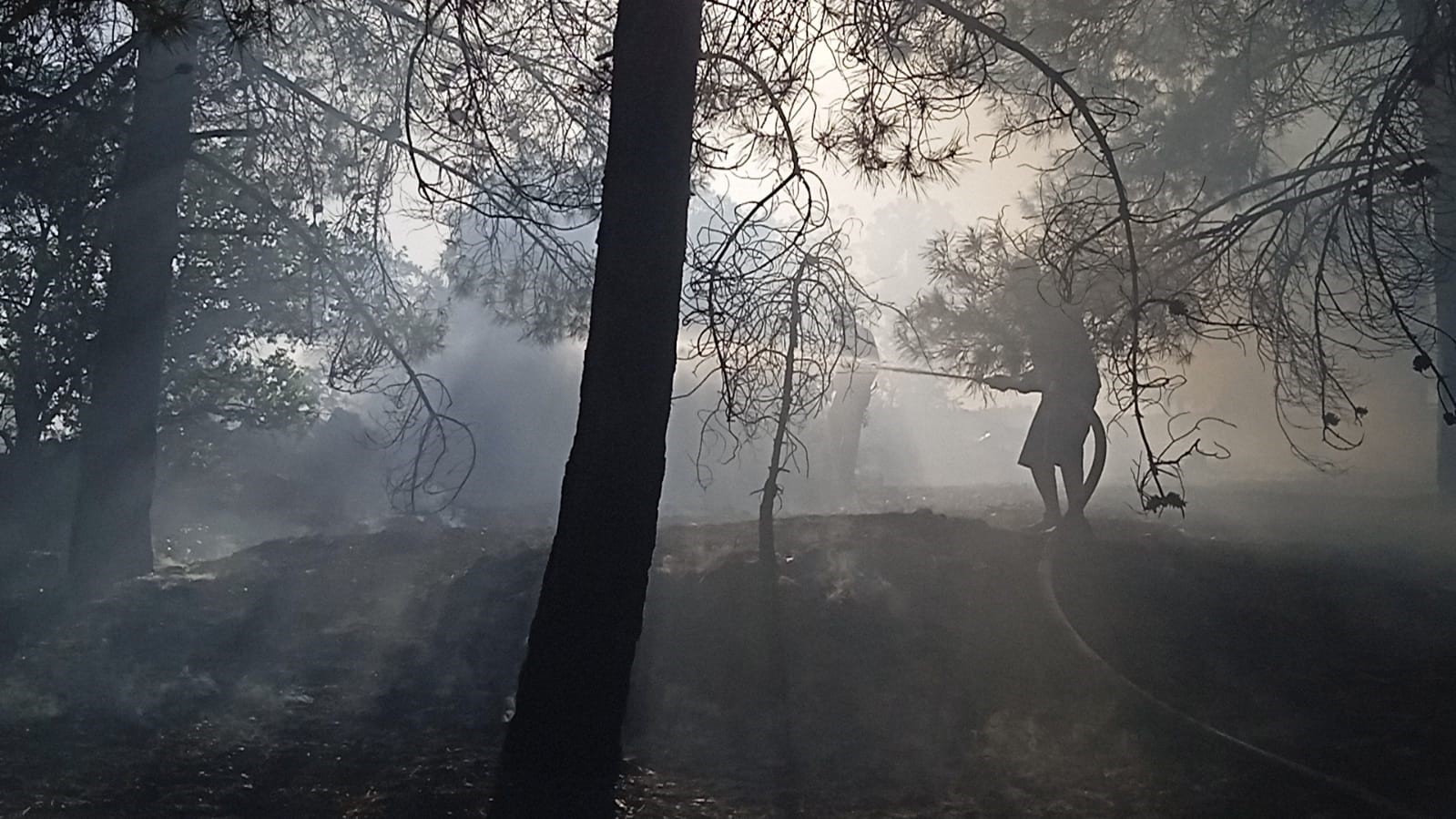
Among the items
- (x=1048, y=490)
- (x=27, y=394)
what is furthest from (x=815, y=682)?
(x=27, y=394)

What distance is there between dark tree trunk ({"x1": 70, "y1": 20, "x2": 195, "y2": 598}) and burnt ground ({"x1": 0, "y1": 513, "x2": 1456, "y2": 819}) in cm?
72

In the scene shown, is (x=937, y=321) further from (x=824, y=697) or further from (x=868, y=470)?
(x=868, y=470)

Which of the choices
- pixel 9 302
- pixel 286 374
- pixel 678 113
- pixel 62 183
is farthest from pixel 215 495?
pixel 678 113

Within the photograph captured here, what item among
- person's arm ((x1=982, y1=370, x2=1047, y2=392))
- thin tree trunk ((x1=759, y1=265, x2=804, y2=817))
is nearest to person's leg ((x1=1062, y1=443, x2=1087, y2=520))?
person's arm ((x1=982, y1=370, x2=1047, y2=392))

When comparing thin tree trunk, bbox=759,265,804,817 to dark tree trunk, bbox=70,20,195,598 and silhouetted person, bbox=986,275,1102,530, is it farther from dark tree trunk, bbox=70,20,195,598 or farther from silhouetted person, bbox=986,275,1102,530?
dark tree trunk, bbox=70,20,195,598

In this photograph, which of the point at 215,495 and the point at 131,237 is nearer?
the point at 131,237

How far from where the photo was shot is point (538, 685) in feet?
14.5

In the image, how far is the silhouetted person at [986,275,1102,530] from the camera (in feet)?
28.6

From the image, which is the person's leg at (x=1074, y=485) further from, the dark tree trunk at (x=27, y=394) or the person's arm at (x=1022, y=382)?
the dark tree trunk at (x=27, y=394)

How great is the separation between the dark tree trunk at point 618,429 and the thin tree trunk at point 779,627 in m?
0.88

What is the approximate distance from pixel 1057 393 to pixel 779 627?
351 cm

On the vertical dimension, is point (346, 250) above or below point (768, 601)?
above

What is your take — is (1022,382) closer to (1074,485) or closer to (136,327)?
(1074,485)

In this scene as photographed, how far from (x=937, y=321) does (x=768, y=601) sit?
386 cm
